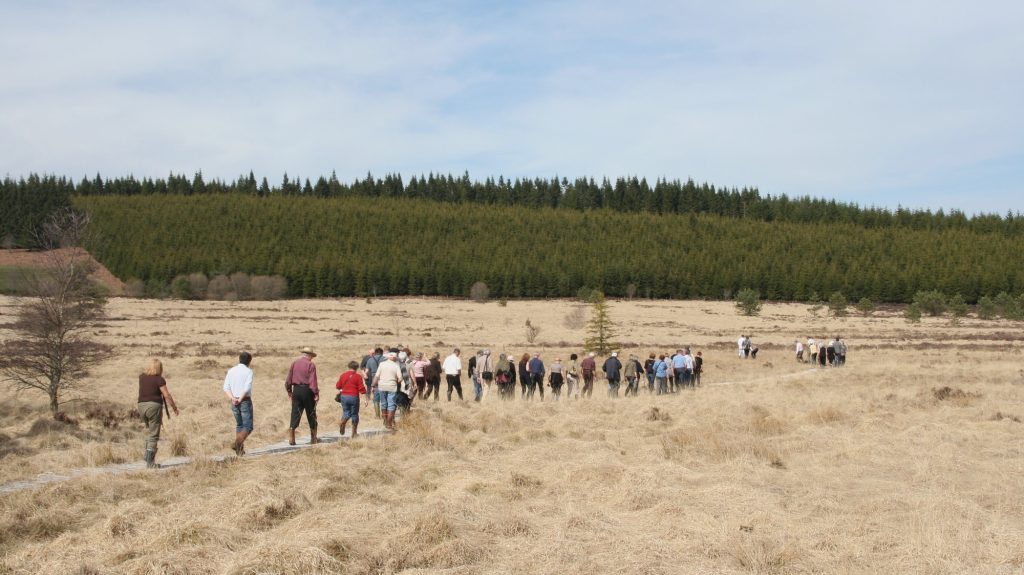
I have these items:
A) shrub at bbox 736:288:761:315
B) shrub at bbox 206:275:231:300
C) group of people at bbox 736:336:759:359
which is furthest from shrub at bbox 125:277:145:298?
group of people at bbox 736:336:759:359

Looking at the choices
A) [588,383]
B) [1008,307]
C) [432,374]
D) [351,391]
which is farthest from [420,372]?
[1008,307]

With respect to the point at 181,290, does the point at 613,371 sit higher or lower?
lower

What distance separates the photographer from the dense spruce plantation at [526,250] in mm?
118500

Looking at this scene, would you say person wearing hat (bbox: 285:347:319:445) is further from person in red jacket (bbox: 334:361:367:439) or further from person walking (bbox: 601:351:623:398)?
person walking (bbox: 601:351:623:398)

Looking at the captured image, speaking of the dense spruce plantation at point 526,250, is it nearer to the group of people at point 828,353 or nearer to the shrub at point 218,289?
the shrub at point 218,289

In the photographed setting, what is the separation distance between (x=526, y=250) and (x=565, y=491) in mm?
131761

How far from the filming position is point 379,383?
16.3 metres

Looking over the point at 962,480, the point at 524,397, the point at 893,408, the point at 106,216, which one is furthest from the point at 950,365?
the point at 106,216

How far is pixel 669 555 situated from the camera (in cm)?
830

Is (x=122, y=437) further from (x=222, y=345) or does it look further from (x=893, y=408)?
(x=222, y=345)

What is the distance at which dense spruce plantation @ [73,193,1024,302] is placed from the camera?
11850 cm

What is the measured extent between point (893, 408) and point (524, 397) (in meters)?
9.95

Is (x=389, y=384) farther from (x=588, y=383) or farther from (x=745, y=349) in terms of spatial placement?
(x=745, y=349)

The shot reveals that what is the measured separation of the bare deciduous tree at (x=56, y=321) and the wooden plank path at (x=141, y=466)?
31.8ft
